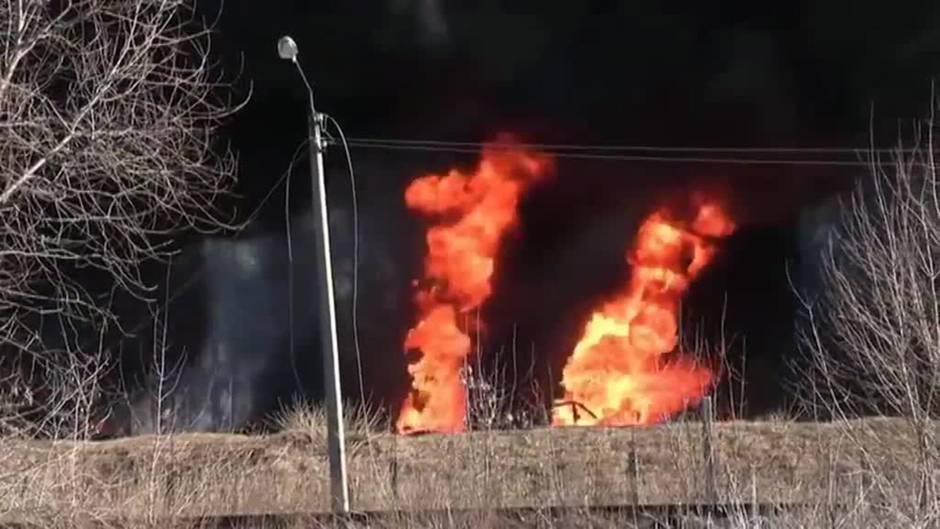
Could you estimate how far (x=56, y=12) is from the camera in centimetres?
1133

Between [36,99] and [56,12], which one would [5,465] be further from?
[56,12]

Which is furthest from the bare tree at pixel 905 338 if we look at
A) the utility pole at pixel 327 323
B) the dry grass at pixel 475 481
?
the utility pole at pixel 327 323

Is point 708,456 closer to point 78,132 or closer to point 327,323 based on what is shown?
point 327,323

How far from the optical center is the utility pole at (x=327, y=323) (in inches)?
506

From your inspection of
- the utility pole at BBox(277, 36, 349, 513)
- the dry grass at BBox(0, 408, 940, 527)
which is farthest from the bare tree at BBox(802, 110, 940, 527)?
the utility pole at BBox(277, 36, 349, 513)

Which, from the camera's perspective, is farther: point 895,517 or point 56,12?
point 56,12

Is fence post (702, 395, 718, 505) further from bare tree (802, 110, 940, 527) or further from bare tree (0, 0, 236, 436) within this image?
bare tree (0, 0, 236, 436)

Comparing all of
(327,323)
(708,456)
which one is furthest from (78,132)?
(708,456)

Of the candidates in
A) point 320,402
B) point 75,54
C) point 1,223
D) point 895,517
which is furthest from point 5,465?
point 320,402

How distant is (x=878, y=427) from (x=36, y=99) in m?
9.51

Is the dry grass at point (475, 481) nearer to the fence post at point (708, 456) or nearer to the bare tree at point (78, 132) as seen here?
the fence post at point (708, 456)

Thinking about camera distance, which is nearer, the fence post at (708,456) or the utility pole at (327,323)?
the fence post at (708,456)

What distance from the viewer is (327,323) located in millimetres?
13594

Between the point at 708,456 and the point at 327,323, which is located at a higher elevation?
the point at 327,323
